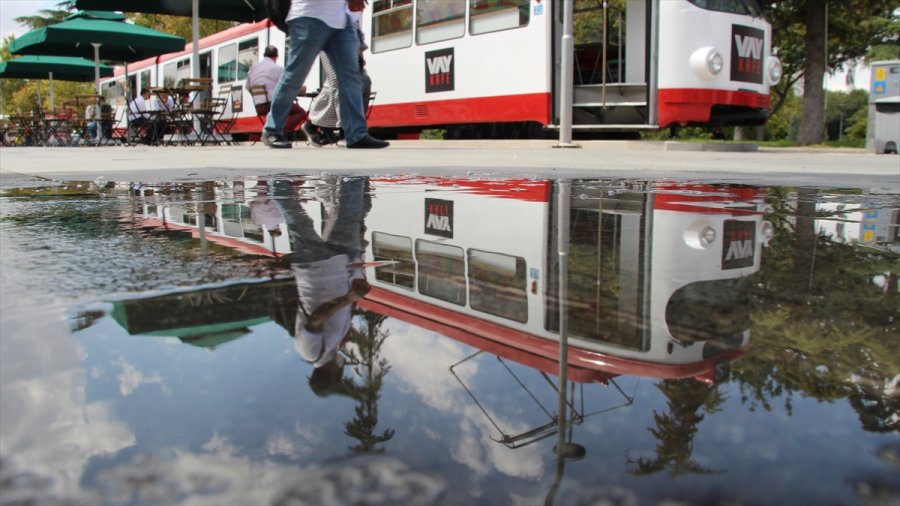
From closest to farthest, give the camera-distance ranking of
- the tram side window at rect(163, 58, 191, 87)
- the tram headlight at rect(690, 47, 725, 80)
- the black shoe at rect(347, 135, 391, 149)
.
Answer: the black shoe at rect(347, 135, 391, 149)
the tram headlight at rect(690, 47, 725, 80)
the tram side window at rect(163, 58, 191, 87)

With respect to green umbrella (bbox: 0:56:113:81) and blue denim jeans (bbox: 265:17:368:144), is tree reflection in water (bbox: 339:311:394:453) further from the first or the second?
green umbrella (bbox: 0:56:113:81)

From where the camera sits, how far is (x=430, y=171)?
5188mm

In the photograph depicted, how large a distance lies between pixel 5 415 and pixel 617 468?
1.93ft

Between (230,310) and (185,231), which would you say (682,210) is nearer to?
(185,231)

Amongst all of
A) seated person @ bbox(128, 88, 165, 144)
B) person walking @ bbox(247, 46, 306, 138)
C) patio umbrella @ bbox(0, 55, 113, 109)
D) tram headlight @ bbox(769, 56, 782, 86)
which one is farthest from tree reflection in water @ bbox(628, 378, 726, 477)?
patio umbrella @ bbox(0, 55, 113, 109)

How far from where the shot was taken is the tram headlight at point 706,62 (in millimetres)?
11180

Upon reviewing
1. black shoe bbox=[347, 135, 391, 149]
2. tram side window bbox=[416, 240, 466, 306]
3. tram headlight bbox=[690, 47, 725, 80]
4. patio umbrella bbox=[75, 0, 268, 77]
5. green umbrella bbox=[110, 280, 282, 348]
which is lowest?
green umbrella bbox=[110, 280, 282, 348]

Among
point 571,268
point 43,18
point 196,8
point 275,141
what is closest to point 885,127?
point 275,141

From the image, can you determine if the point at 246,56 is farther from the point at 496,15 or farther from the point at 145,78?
the point at 145,78

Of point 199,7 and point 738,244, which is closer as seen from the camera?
point 738,244

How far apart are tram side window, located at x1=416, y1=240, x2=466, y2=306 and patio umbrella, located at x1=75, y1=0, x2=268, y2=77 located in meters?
14.5

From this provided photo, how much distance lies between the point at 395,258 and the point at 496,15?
452 inches

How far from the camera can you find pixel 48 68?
24.4 m

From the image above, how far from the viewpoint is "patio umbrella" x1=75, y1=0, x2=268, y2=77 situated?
15438mm
